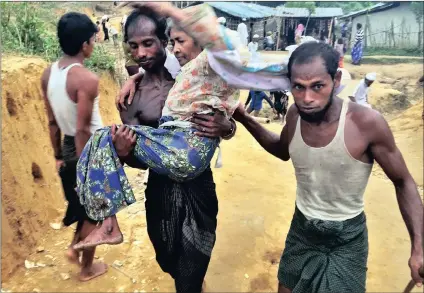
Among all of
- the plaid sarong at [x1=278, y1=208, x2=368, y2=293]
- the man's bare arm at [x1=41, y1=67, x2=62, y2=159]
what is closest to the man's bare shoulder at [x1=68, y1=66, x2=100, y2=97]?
the man's bare arm at [x1=41, y1=67, x2=62, y2=159]

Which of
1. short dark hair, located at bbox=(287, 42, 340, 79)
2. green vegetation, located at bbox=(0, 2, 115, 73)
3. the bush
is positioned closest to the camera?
short dark hair, located at bbox=(287, 42, 340, 79)

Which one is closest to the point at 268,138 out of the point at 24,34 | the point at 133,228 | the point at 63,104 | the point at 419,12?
the point at 63,104

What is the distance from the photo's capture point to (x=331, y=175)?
1.92 m

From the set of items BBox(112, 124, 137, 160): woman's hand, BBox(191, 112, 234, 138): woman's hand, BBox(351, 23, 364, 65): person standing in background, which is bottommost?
BBox(351, 23, 364, 65): person standing in background

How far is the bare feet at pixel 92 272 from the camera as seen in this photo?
3164 millimetres

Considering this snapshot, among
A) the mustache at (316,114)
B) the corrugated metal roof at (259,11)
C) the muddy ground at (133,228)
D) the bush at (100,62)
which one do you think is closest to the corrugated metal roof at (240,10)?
the corrugated metal roof at (259,11)

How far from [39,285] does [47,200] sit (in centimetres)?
108

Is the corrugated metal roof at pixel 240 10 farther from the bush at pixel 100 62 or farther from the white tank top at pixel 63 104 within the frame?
the white tank top at pixel 63 104

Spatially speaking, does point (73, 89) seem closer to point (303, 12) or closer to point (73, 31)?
point (73, 31)

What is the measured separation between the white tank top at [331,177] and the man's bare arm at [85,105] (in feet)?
4.30

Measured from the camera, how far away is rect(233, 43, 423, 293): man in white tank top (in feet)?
5.83

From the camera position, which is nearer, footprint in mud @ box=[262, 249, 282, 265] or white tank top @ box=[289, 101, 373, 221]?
white tank top @ box=[289, 101, 373, 221]

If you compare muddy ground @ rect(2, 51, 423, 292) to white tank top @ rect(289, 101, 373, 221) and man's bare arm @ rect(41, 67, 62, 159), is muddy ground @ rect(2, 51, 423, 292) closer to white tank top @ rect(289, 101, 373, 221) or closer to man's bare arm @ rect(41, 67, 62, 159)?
white tank top @ rect(289, 101, 373, 221)

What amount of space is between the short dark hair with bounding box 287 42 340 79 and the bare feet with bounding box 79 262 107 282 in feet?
7.73
